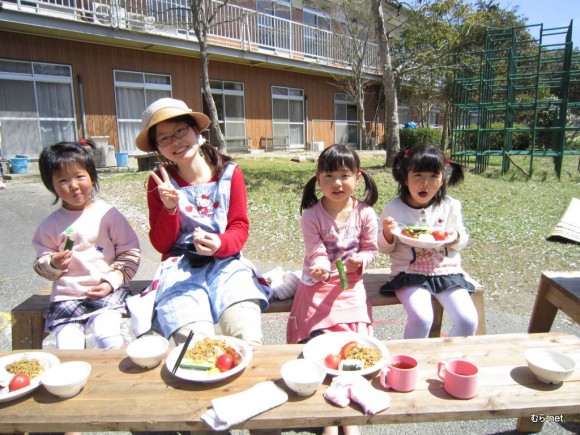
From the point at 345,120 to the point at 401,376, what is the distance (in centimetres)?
1966

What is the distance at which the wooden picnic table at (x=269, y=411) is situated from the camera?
4.75 ft

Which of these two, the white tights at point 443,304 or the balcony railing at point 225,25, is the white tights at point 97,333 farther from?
the balcony railing at point 225,25

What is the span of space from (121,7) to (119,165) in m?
4.49

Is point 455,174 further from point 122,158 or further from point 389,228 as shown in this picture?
point 122,158

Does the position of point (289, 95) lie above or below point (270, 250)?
above

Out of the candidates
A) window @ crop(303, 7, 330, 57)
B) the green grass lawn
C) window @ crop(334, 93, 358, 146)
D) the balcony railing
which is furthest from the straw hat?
window @ crop(334, 93, 358, 146)

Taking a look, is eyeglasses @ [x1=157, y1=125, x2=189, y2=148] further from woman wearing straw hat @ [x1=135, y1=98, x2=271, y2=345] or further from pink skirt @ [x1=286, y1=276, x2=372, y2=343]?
pink skirt @ [x1=286, y1=276, x2=372, y2=343]

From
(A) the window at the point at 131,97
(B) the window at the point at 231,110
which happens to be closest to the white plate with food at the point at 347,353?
(A) the window at the point at 131,97

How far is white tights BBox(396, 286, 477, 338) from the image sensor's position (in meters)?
2.45

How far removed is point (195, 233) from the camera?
7.49 ft

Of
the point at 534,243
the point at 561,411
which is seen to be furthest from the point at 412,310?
the point at 534,243

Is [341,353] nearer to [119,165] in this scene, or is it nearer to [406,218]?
[406,218]

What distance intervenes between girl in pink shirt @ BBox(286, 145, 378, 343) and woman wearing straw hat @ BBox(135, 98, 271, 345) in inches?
11.5

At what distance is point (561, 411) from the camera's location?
57.8 inches
